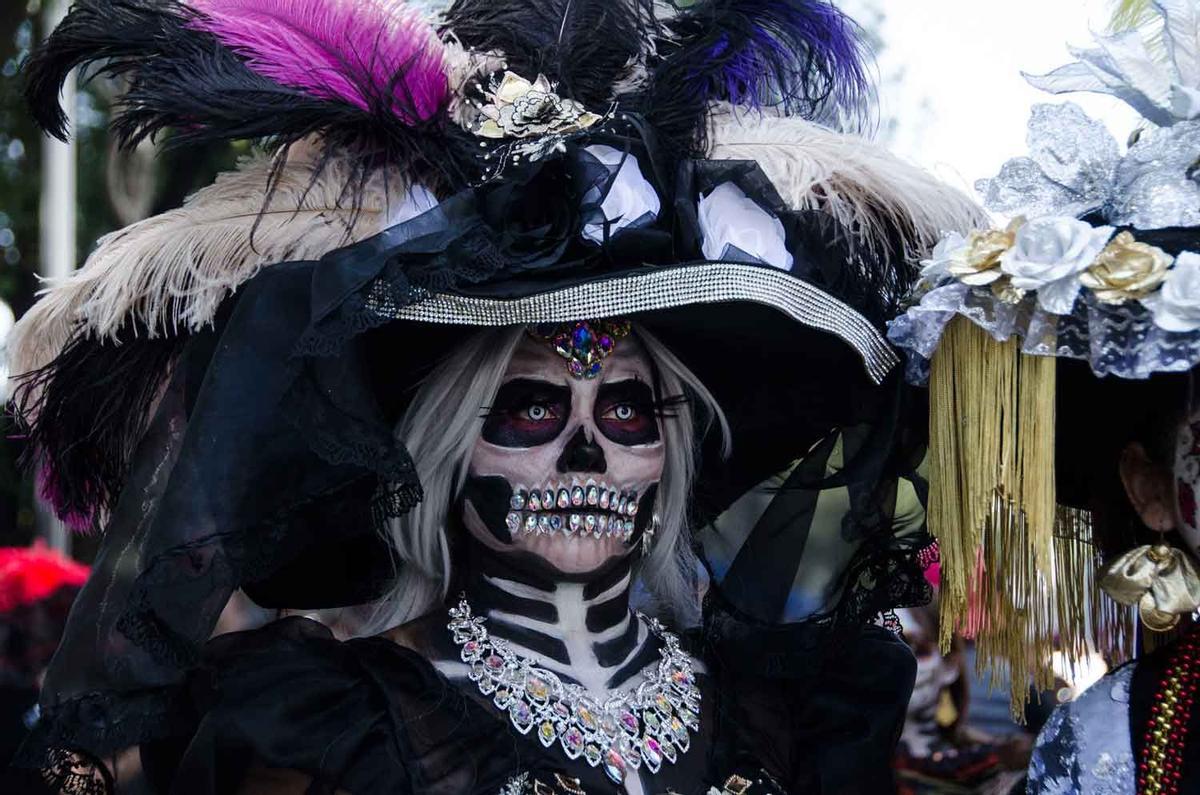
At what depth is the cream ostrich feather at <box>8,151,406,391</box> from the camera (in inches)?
114

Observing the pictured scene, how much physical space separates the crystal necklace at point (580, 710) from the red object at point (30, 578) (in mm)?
2735

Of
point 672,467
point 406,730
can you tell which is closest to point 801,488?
point 672,467

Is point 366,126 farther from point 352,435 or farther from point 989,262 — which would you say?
point 989,262

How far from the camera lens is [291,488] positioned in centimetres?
273

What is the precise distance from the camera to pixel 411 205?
293 cm

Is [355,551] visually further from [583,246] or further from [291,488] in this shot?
Result: [583,246]

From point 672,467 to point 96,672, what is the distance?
1168 mm

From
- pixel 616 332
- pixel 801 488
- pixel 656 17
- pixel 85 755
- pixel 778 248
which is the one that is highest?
pixel 656 17

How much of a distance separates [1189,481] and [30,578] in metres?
4.07

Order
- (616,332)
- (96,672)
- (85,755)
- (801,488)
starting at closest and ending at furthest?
(96,672) → (85,755) → (616,332) → (801,488)

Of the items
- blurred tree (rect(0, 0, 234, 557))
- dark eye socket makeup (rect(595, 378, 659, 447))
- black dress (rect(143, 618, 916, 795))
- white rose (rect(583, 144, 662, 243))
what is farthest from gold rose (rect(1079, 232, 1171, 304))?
blurred tree (rect(0, 0, 234, 557))

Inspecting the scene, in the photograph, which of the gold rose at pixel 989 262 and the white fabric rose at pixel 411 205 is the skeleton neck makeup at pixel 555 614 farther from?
the gold rose at pixel 989 262

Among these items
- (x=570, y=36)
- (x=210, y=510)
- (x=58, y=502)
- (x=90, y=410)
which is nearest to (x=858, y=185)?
(x=570, y=36)

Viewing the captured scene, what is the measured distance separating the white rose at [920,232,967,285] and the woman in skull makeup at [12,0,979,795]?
19 cm
